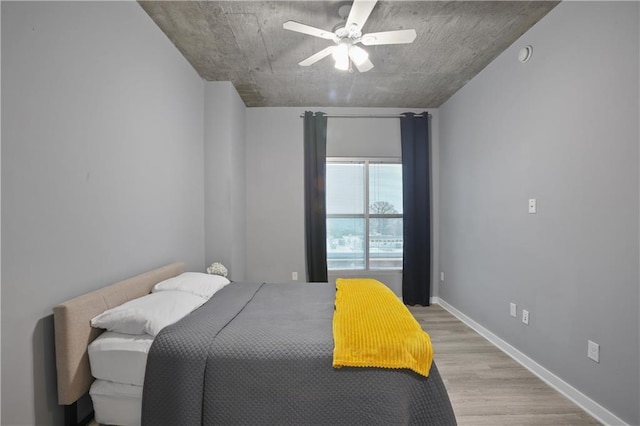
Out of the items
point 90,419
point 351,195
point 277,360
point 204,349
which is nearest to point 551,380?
point 277,360

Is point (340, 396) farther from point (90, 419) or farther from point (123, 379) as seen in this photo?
point (90, 419)

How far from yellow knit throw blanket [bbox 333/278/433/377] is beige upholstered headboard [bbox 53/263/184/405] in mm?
1278

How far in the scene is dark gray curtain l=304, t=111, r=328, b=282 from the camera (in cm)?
369

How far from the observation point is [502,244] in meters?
2.52

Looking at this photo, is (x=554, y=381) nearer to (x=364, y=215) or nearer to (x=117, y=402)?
(x=364, y=215)

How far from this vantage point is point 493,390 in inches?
75.0

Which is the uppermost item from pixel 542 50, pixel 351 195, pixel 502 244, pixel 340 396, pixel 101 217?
pixel 542 50

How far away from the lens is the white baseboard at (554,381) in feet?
5.26

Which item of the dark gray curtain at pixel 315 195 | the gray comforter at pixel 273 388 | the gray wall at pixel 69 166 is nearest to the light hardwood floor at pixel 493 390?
the gray comforter at pixel 273 388

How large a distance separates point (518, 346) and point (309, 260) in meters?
2.40

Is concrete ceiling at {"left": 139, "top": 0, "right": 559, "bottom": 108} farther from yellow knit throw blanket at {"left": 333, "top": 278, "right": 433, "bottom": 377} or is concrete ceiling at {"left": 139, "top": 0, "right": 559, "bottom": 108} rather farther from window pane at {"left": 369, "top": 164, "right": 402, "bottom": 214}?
yellow knit throw blanket at {"left": 333, "top": 278, "right": 433, "bottom": 377}

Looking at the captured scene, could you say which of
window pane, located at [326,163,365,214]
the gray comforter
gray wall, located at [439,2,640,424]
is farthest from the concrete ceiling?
the gray comforter

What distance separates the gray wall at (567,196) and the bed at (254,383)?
4.04 feet

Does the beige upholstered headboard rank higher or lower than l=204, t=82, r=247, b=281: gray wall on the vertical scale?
lower
